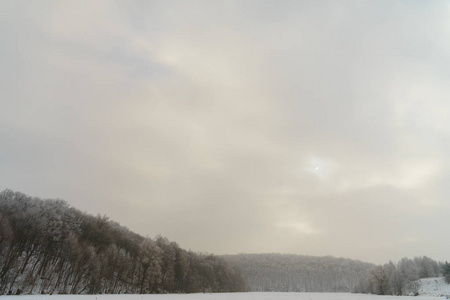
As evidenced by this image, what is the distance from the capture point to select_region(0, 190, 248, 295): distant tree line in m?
68.9

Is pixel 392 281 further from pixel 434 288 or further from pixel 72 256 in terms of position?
pixel 72 256

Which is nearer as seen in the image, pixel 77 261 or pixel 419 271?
pixel 77 261

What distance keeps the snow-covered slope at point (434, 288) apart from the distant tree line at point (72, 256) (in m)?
101

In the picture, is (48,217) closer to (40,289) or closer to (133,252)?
(40,289)

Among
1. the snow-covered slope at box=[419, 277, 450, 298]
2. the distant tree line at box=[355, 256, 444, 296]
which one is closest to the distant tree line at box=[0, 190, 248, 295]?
the distant tree line at box=[355, 256, 444, 296]

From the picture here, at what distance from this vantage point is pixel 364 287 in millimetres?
182000

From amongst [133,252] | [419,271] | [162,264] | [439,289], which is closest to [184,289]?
[162,264]

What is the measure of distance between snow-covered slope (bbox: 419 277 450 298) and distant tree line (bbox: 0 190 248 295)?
101m

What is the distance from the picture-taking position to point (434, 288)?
5595 inches

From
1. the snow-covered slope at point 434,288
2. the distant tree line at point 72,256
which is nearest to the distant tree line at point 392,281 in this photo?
the snow-covered slope at point 434,288

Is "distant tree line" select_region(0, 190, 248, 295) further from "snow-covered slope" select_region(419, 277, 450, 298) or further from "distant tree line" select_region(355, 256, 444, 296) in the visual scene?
"snow-covered slope" select_region(419, 277, 450, 298)

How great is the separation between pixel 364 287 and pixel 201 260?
314 feet

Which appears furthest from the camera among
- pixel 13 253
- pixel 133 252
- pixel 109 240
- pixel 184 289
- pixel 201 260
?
pixel 201 260

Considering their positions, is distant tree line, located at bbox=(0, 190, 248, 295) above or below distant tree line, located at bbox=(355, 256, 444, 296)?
below
